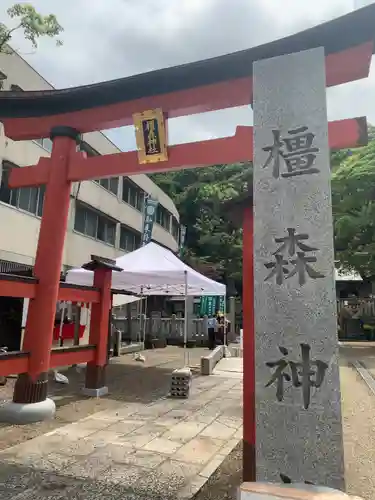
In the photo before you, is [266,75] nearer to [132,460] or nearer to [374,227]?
[132,460]

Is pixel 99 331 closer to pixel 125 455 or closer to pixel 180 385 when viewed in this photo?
pixel 180 385

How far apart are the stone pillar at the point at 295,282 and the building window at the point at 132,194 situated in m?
18.2

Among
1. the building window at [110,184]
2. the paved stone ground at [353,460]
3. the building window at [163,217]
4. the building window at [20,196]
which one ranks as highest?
the building window at [163,217]

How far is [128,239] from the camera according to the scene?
22125 mm

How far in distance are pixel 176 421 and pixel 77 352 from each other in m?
2.27

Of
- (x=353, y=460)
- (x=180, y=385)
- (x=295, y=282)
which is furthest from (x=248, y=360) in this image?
(x=180, y=385)

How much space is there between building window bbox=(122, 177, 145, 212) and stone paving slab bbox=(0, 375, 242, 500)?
51.3 feet

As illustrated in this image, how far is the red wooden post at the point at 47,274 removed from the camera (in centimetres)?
606

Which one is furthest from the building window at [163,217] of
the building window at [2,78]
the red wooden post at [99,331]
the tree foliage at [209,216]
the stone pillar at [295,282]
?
the stone pillar at [295,282]

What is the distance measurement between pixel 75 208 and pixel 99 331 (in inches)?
383

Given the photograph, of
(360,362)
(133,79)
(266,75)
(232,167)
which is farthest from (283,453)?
(232,167)

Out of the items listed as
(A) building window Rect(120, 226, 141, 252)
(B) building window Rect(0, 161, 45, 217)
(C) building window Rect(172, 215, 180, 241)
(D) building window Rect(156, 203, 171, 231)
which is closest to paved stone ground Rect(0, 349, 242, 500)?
(B) building window Rect(0, 161, 45, 217)

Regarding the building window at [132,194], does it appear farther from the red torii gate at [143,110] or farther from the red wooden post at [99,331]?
the red torii gate at [143,110]

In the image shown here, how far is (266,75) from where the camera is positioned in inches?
143
